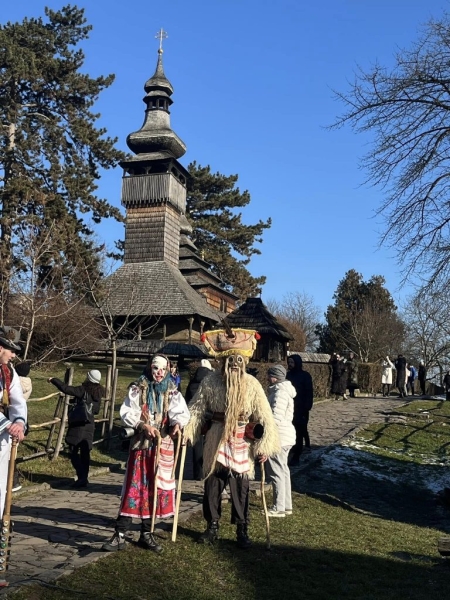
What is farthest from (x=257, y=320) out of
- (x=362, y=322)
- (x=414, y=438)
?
(x=362, y=322)

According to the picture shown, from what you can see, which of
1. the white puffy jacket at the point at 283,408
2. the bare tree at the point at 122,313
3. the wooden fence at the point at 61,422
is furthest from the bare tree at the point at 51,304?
the white puffy jacket at the point at 283,408

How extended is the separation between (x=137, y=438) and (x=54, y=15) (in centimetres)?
3018

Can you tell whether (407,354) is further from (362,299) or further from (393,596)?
(393,596)

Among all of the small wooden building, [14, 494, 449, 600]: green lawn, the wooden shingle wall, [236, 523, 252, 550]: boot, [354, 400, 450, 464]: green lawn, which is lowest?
[14, 494, 449, 600]: green lawn

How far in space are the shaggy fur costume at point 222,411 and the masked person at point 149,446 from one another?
0.94ft

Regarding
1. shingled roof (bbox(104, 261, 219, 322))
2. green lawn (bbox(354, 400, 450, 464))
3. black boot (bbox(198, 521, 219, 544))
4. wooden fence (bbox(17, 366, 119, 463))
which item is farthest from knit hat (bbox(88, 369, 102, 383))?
shingled roof (bbox(104, 261, 219, 322))

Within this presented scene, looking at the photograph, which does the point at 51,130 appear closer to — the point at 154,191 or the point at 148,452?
the point at 154,191

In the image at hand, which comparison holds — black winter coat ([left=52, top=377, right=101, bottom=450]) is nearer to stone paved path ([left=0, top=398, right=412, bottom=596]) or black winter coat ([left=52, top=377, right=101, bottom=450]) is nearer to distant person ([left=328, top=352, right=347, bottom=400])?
stone paved path ([left=0, top=398, right=412, bottom=596])

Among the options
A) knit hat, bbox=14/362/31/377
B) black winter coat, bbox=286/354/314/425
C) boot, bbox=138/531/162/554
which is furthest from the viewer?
black winter coat, bbox=286/354/314/425

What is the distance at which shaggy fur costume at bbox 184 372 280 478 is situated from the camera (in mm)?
6391

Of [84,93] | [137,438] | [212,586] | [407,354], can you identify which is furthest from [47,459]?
[407,354]

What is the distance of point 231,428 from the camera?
20.8ft

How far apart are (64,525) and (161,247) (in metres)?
33.3

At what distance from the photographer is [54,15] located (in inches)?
1212
